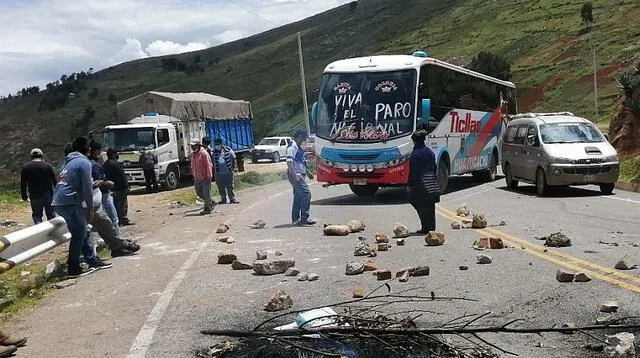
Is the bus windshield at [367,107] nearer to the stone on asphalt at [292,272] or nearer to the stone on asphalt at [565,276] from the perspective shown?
the stone on asphalt at [292,272]

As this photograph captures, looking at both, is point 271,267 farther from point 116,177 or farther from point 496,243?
point 116,177

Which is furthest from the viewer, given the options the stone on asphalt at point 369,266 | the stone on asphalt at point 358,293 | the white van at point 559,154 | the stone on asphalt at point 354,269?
the white van at point 559,154

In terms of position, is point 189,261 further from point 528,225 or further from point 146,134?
point 146,134

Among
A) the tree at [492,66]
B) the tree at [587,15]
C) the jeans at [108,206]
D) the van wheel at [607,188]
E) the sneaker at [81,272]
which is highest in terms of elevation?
the tree at [587,15]

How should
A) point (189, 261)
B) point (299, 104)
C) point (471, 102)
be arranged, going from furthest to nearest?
point (299, 104) → point (471, 102) → point (189, 261)

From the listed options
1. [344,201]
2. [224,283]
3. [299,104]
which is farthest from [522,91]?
[224,283]

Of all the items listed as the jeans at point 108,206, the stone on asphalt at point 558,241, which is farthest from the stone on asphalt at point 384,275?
the jeans at point 108,206

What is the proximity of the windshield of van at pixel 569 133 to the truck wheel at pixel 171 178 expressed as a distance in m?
14.0

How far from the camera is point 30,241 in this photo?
24.8ft

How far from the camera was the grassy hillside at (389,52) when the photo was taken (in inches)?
→ 2415

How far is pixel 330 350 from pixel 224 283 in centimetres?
338

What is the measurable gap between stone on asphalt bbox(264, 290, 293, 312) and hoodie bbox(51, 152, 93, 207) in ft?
11.9

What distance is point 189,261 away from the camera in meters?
9.58

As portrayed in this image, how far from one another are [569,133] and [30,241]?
1313 cm
